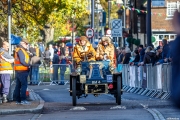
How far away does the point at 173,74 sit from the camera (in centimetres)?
558

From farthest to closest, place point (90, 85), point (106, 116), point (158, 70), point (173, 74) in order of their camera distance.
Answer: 1. point (158, 70)
2. point (90, 85)
3. point (106, 116)
4. point (173, 74)

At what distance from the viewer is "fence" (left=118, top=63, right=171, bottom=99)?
22812 millimetres

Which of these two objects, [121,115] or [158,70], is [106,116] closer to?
[121,115]

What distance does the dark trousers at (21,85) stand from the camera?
19391 mm

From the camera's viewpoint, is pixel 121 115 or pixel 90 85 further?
pixel 90 85

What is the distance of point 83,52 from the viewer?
65.0 ft

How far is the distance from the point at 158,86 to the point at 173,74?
18433 mm

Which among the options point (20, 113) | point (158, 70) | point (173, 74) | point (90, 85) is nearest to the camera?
point (173, 74)

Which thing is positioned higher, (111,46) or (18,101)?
(111,46)

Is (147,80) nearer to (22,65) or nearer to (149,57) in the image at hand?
(149,57)

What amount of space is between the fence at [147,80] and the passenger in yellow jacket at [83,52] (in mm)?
2322

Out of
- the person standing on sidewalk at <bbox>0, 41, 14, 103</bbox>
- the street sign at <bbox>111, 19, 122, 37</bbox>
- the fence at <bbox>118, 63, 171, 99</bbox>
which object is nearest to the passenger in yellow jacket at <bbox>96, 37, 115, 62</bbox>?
the fence at <bbox>118, 63, 171, 99</bbox>

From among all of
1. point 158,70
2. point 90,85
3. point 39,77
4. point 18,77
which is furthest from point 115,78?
point 39,77

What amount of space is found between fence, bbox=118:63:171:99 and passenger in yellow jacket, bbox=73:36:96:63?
7.62 ft
